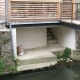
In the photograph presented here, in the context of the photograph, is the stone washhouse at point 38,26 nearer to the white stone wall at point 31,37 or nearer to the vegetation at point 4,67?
the white stone wall at point 31,37

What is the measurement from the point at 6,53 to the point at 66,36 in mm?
4399

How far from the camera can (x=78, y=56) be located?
12.7 m

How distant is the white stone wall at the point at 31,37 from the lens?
42.4 feet

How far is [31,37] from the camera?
43.7ft

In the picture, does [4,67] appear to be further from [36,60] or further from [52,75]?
[52,75]

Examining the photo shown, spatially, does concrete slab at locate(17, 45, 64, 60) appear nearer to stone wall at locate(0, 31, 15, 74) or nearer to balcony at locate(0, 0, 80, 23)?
stone wall at locate(0, 31, 15, 74)

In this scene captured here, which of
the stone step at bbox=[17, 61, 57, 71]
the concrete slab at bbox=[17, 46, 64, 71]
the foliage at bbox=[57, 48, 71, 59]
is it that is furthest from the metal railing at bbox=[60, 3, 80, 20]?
the stone step at bbox=[17, 61, 57, 71]

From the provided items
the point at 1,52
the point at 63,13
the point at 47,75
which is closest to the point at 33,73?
the point at 47,75

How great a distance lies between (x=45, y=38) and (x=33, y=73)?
12.3 feet

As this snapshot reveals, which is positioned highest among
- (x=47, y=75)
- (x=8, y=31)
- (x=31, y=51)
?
(x=8, y=31)

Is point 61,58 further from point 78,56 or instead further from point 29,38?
point 29,38

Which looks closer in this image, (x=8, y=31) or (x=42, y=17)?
(x=8, y=31)

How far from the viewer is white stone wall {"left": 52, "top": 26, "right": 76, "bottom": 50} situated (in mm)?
12693

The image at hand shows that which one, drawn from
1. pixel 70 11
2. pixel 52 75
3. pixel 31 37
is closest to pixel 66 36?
pixel 70 11
